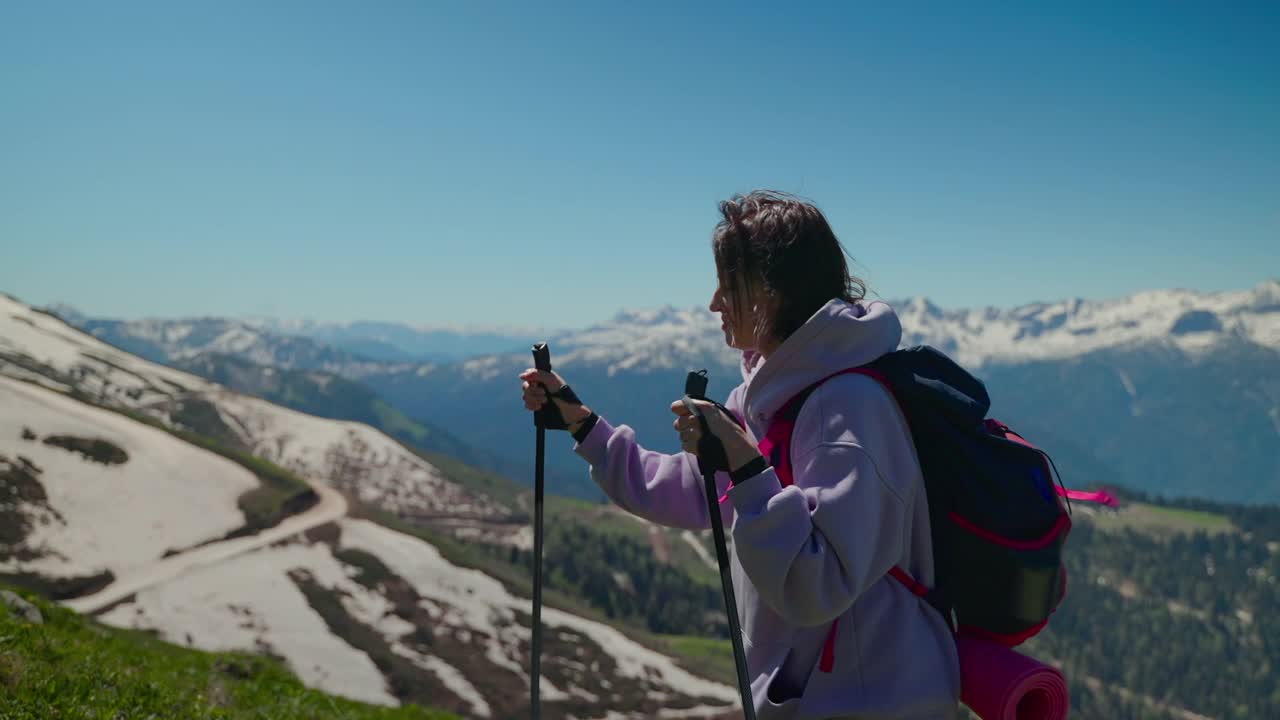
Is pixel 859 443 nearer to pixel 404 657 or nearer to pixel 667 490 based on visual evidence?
pixel 667 490

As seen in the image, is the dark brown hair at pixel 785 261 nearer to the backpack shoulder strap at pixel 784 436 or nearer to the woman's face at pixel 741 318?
the woman's face at pixel 741 318

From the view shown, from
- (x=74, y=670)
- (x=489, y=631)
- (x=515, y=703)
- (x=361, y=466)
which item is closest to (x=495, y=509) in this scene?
(x=361, y=466)

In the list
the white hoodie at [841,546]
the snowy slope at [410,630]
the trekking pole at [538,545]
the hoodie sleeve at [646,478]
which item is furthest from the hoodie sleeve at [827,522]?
the snowy slope at [410,630]

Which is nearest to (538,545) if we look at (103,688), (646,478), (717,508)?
Result: (646,478)

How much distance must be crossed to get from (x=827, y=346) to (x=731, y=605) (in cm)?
167

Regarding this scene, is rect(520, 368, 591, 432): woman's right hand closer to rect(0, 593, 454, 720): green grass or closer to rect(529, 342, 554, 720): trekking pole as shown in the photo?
rect(529, 342, 554, 720): trekking pole

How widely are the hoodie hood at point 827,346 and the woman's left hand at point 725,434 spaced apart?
306mm

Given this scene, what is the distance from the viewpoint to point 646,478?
20.0ft

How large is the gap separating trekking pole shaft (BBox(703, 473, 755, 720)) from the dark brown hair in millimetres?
1058

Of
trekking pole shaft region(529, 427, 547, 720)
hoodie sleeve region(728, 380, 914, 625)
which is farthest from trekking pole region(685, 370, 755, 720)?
trekking pole shaft region(529, 427, 547, 720)

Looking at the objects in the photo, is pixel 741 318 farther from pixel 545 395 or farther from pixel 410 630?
pixel 410 630

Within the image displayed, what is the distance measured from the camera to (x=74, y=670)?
9.13 m

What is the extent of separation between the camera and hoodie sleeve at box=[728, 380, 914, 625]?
12.3ft

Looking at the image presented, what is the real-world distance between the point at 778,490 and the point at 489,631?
254 ft
